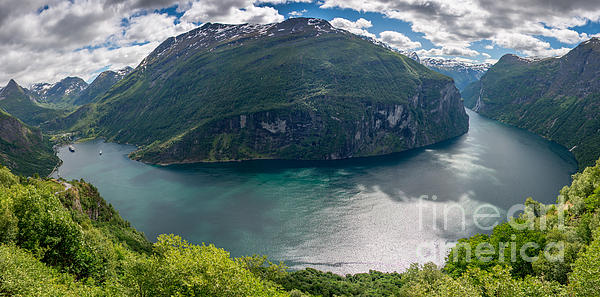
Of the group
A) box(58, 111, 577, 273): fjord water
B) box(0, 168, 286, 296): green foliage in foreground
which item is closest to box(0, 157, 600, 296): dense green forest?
Result: box(0, 168, 286, 296): green foliage in foreground

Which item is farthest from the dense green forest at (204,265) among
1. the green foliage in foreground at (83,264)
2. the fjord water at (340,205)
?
the fjord water at (340,205)

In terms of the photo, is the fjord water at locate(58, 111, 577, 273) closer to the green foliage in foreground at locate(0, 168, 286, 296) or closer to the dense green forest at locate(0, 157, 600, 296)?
the dense green forest at locate(0, 157, 600, 296)

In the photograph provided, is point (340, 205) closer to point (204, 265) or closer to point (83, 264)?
point (83, 264)

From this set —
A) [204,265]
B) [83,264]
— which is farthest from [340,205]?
[204,265]

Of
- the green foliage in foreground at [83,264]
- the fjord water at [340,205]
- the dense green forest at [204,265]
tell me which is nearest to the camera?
the green foliage in foreground at [83,264]

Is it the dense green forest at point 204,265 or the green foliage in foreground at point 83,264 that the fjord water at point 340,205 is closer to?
the dense green forest at point 204,265

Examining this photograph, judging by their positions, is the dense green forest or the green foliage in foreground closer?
the green foliage in foreground
